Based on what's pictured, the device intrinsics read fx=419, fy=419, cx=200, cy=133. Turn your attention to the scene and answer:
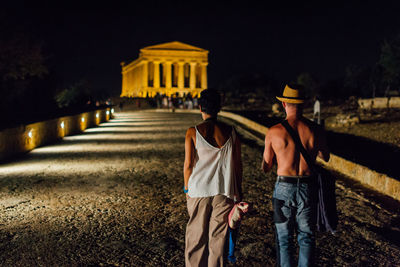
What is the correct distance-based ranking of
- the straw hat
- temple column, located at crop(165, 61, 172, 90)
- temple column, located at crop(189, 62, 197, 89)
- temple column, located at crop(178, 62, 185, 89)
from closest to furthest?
1. the straw hat
2. temple column, located at crop(189, 62, 197, 89)
3. temple column, located at crop(165, 61, 172, 90)
4. temple column, located at crop(178, 62, 185, 89)

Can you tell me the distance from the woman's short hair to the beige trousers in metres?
0.84

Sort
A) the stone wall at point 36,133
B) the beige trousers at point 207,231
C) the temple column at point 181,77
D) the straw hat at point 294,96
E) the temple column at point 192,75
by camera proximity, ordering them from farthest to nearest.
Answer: the temple column at point 181,77, the temple column at point 192,75, the stone wall at point 36,133, the straw hat at point 294,96, the beige trousers at point 207,231

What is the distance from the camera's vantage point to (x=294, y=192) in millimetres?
3990

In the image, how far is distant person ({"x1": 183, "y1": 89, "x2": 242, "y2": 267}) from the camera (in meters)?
3.95

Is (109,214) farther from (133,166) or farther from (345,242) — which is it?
(133,166)

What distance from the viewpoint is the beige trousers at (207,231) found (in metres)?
3.94

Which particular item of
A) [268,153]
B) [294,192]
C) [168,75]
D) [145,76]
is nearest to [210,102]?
[268,153]

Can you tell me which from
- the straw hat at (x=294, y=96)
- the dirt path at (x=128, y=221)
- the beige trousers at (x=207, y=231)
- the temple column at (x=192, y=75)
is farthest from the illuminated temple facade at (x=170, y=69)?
the beige trousers at (x=207, y=231)

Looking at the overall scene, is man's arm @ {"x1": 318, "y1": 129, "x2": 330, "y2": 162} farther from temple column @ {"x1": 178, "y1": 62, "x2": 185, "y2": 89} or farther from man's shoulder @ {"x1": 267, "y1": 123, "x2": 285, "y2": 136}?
temple column @ {"x1": 178, "y1": 62, "x2": 185, "y2": 89}

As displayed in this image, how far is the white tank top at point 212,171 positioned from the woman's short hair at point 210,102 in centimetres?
27

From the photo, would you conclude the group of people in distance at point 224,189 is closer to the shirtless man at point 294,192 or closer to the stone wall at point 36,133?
the shirtless man at point 294,192

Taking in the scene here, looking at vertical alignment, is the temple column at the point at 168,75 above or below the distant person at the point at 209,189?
above

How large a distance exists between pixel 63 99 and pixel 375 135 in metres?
76.3

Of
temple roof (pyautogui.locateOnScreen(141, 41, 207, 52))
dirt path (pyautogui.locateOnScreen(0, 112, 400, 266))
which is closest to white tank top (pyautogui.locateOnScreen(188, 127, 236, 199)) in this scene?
dirt path (pyautogui.locateOnScreen(0, 112, 400, 266))
